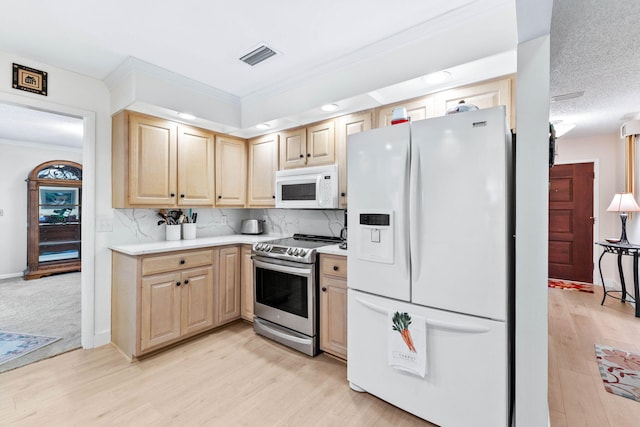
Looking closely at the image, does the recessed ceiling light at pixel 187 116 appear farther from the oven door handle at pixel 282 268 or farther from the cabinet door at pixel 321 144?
the oven door handle at pixel 282 268

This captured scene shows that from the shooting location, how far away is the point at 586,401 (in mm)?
1963

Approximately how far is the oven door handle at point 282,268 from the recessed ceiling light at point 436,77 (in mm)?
1698

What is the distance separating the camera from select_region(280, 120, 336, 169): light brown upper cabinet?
2756 mm

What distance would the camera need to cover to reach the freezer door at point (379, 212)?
1.74m

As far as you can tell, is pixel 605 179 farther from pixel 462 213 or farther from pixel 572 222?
pixel 462 213

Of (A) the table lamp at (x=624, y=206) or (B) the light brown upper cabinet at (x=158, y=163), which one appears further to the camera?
(A) the table lamp at (x=624, y=206)

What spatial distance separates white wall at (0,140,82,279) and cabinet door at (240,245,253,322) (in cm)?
488

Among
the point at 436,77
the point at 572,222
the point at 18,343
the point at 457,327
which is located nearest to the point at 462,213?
the point at 457,327

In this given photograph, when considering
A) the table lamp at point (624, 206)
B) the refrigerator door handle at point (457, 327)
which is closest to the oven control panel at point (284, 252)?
the refrigerator door handle at point (457, 327)

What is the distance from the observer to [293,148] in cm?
304

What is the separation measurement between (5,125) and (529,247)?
6.33m

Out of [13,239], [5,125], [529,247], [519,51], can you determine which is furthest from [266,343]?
[13,239]

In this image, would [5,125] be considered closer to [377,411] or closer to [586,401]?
[377,411]

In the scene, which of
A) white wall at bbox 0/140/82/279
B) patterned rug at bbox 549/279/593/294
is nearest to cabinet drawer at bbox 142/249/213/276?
white wall at bbox 0/140/82/279
